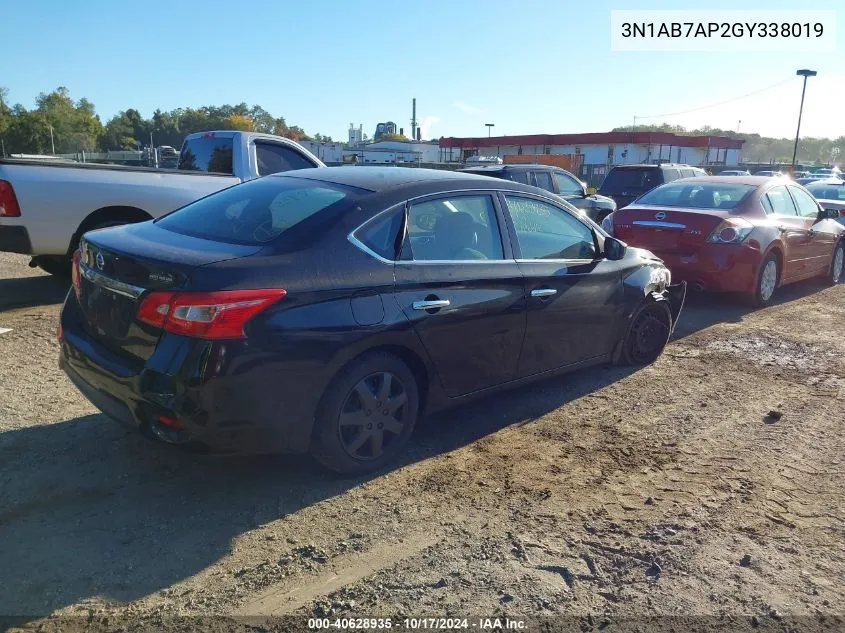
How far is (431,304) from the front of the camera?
3803 mm

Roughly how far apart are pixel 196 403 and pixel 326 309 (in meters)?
0.75

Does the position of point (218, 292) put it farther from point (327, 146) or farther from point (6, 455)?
point (327, 146)

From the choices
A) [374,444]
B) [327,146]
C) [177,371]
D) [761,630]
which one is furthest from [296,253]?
[327,146]

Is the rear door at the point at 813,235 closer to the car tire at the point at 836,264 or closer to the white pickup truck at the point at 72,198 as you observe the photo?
the car tire at the point at 836,264

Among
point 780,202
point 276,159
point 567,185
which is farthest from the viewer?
point 567,185

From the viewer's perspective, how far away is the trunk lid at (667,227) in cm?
784

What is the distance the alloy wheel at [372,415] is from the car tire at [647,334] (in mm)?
2469

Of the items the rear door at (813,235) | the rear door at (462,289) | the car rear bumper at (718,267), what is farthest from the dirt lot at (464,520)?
the rear door at (813,235)

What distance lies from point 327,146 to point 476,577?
171ft

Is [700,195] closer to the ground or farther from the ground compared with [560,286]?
farther from the ground

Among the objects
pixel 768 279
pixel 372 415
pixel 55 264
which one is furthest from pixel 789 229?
pixel 55 264

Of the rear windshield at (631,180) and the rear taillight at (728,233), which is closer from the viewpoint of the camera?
the rear taillight at (728,233)

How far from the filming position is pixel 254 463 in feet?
12.6

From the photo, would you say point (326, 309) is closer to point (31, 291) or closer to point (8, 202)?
point (8, 202)
